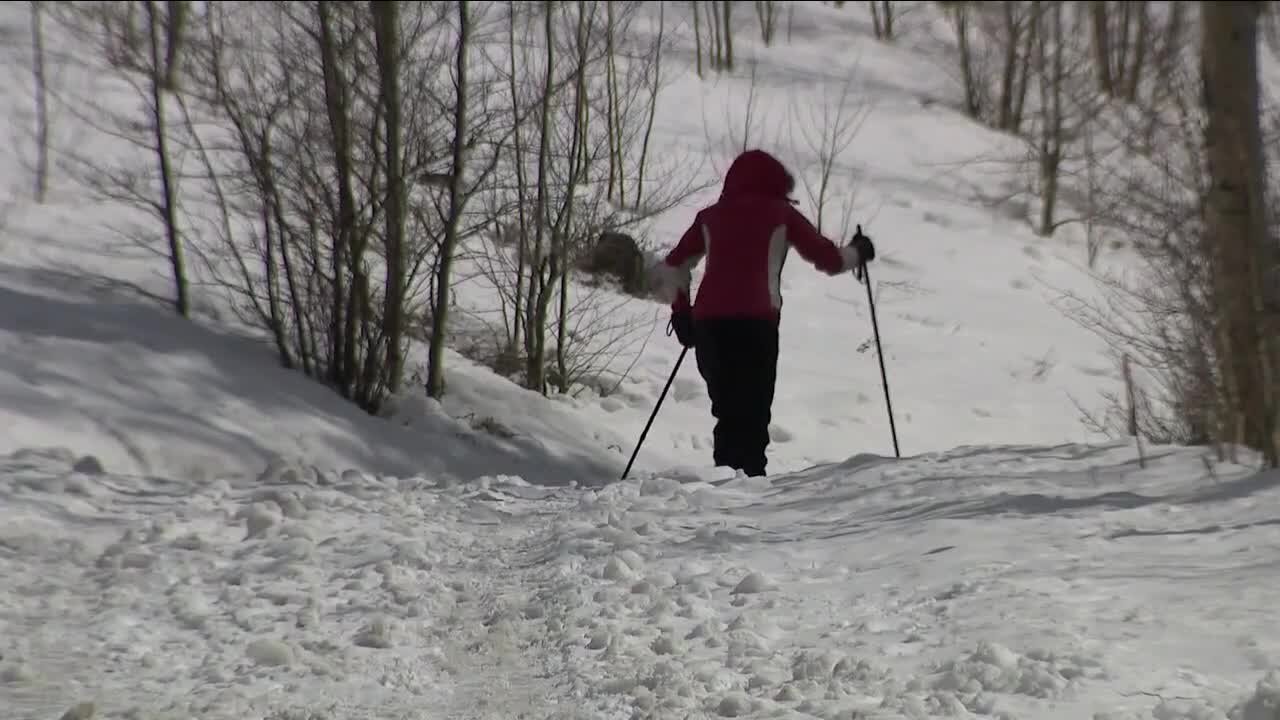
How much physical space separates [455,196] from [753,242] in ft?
10.7

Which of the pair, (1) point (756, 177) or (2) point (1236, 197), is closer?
(2) point (1236, 197)

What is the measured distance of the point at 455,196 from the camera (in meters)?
9.75

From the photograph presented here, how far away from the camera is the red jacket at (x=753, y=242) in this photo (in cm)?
722

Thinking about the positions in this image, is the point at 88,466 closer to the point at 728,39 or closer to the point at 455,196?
the point at 455,196

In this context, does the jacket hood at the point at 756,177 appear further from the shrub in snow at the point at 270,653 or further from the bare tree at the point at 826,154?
the bare tree at the point at 826,154

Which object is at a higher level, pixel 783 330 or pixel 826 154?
pixel 826 154

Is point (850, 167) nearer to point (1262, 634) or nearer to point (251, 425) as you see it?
point (251, 425)

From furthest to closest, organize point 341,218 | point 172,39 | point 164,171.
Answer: point 164,171
point 341,218
point 172,39

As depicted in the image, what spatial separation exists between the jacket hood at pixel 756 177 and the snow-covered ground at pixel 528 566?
159 centimetres

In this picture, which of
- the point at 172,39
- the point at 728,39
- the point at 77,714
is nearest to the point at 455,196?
the point at 172,39

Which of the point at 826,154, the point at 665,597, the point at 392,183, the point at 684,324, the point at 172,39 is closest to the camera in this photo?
the point at 665,597

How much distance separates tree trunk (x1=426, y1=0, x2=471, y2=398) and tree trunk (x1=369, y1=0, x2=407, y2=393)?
365 mm

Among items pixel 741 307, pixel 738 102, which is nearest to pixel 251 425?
pixel 741 307

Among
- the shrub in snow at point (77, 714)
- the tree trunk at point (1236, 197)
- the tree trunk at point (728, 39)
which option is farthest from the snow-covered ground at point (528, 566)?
the tree trunk at point (728, 39)
